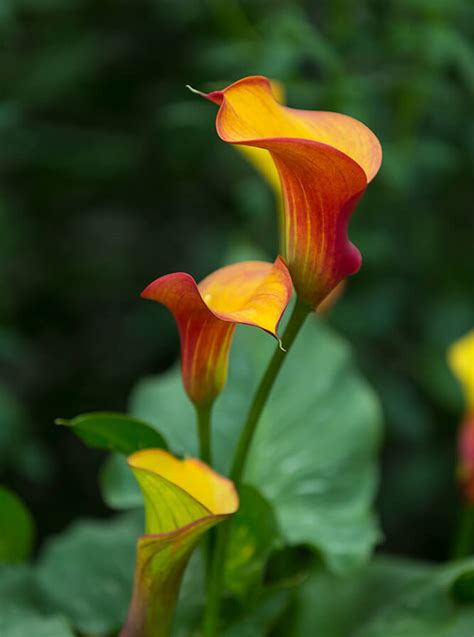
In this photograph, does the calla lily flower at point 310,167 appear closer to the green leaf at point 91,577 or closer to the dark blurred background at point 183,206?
the green leaf at point 91,577

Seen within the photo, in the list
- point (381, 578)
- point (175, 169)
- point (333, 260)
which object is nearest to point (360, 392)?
point (381, 578)

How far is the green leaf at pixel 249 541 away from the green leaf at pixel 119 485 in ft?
0.36

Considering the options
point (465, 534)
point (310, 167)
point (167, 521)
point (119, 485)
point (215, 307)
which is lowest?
point (465, 534)

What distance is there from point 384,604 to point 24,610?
340 mm

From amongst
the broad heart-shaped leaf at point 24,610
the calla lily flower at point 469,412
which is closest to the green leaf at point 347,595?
the calla lily flower at point 469,412

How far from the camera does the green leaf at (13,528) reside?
2.53 ft

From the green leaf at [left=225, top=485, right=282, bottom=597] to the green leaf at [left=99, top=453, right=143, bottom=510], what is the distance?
109 millimetres

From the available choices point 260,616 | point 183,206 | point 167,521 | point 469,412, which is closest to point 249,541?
point 260,616

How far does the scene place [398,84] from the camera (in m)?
1.19

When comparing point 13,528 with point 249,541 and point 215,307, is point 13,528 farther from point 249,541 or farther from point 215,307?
point 215,307

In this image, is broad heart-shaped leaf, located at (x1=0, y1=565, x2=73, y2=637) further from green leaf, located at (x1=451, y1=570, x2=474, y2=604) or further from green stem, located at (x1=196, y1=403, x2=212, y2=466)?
green leaf, located at (x1=451, y1=570, x2=474, y2=604)

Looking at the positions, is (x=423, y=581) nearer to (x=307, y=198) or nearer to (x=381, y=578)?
(x=381, y=578)

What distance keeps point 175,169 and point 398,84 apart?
45 cm

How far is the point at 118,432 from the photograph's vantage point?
632mm
